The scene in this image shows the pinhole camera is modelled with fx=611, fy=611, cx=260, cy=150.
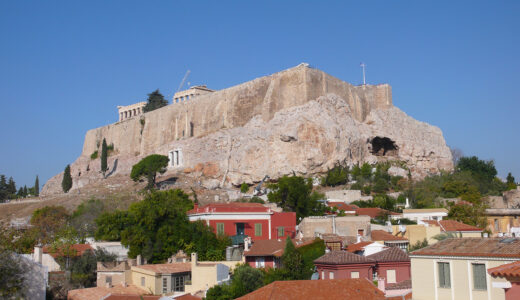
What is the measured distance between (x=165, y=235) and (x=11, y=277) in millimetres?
9860

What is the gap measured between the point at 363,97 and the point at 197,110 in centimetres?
2066

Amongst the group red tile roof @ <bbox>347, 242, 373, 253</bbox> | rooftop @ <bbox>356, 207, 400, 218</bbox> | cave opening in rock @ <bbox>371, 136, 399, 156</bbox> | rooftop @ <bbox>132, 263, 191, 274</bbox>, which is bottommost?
rooftop @ <bbox>132, 263, 191, 274</bbox>

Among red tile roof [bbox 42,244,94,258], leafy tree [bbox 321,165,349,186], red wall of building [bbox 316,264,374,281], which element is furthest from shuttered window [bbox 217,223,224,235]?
leafy tree [bbox 321,165,349,186]

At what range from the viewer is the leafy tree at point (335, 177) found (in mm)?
55375

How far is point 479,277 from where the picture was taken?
1262 cm

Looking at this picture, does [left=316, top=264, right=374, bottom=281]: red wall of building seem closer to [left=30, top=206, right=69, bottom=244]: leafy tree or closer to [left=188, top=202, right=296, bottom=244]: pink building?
[left=188, top=202, right=296, bottom=244]: pink building

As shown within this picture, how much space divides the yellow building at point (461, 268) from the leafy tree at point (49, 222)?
29.4 m

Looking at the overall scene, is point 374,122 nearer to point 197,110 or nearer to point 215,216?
point 197,110

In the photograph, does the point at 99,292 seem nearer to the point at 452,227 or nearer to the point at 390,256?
the point at 390,256

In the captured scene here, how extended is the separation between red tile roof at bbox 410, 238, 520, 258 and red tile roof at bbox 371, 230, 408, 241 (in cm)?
1436

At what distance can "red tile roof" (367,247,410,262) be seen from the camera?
21906mm

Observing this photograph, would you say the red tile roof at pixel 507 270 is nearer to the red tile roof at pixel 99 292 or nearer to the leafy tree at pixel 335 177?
the red tile roof at pixel 99 292

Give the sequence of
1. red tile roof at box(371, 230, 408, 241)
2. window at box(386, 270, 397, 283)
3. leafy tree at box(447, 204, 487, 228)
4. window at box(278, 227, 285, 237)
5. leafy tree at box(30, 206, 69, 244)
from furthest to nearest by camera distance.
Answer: leafy tree at box(30, 206, 69, 244) < leafy tree at box(447, 204, 487, 228) < window at box(278, 227, 285, 237) < red tile roof at box(371, 230, 408, 241) < window at box(386, 270, 397, 283)

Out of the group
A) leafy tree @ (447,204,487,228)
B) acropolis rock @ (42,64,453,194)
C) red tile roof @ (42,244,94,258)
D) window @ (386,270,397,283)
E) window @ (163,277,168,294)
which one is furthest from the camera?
acropolis rock @ (42,64,453,194)
